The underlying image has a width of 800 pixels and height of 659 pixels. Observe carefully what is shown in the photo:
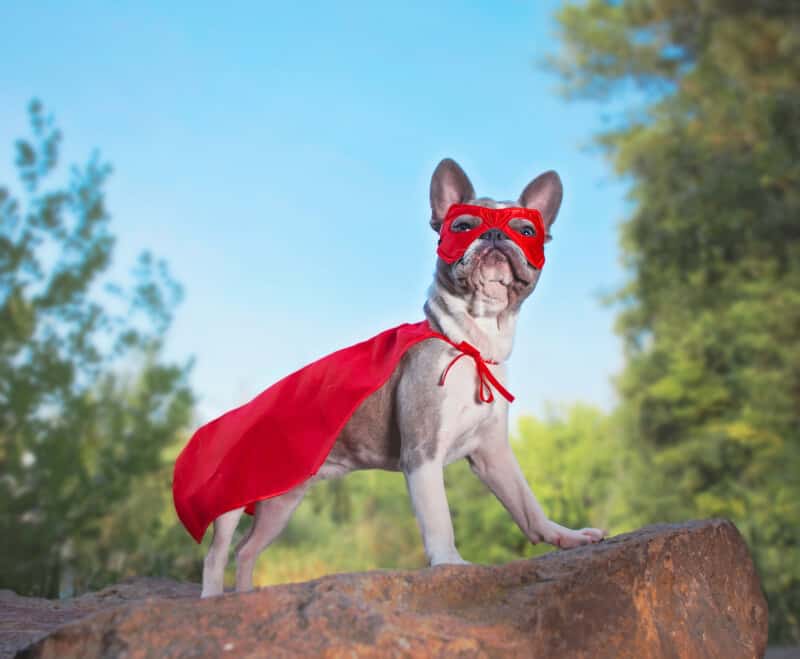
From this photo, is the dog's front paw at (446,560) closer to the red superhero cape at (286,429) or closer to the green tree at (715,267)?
the red superhero cape at (286,429)

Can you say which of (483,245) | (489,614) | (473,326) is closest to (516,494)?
(473,326)

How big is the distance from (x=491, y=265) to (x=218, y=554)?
4.76 feet

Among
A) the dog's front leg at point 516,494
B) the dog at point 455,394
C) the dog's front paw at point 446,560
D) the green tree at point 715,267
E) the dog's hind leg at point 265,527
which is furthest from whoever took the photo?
the green tree at point 715,267

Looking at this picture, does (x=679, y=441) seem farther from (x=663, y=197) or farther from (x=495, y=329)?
(x=495, y=329)

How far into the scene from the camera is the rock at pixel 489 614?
88.4 inches

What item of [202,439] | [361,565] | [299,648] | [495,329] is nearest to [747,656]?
[495,329]

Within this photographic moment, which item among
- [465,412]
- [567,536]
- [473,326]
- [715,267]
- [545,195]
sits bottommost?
[567,536]

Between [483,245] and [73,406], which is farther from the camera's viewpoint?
[73,406]

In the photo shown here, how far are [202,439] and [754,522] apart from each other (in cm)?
759

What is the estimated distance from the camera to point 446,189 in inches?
130

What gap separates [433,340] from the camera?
3127mm

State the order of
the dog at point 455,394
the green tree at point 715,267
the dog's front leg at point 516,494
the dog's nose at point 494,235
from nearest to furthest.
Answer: the dog at point 455,394 → the dog's nose at point 494,235 → the dog's front leg at point 516,494 → the green tree at point 715,267

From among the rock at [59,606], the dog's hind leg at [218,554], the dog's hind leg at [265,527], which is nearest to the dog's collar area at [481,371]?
the dog's hind leg at [265,527]

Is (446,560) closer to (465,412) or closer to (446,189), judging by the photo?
(465,412)
